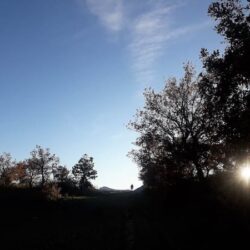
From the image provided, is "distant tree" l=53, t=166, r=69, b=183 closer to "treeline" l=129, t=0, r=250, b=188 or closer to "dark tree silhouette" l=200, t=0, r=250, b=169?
"treeline" l=129, t=0, r=250, b=188

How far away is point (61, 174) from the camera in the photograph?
5541 inches

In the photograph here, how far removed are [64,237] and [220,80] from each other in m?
15.5

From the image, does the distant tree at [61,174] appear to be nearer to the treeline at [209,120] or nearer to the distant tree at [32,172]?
the distant tree at [32,172]

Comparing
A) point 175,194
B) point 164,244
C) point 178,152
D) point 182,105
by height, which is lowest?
point 164,244

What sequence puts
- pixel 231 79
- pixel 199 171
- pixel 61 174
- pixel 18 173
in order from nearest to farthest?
pixel 231 79 → pixel 199 171 → pixel 18 173 → pixel 61 174

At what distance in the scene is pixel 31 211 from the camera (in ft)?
189

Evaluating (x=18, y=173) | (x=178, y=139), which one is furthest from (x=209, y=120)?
(x=18, y=173)

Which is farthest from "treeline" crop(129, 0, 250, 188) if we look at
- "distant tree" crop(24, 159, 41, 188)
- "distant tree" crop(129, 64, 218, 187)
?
"distant tree" crop(24, 159, 41, 188)

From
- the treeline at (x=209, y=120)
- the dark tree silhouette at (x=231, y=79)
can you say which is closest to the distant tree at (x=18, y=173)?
the treeline at (x=209, y=120)

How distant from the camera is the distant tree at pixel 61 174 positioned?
13152 centimetres

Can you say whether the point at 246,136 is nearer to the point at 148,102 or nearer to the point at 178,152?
the point at 178,152

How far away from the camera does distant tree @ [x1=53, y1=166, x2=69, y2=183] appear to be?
432 feet

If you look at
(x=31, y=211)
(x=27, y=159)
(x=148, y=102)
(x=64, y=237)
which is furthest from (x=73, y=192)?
(x=64, y=237)

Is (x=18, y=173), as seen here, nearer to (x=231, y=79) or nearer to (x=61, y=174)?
(x=61, y=174)
